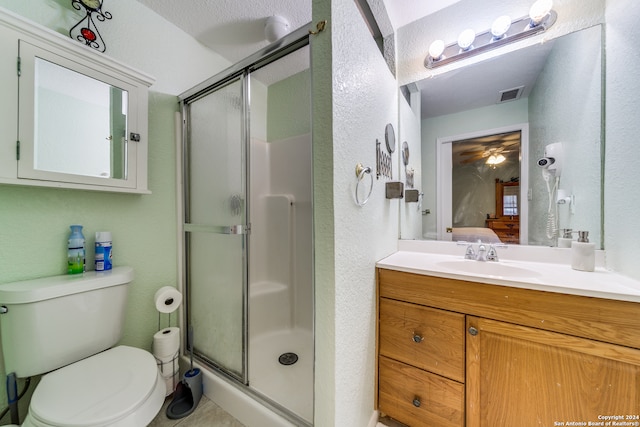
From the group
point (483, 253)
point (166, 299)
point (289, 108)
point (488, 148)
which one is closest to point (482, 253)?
point (483, 253)

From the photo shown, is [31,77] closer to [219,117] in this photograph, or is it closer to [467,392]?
[219,117]

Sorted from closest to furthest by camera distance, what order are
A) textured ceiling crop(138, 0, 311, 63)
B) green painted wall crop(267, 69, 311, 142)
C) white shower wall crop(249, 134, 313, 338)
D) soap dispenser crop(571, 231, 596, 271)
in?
soap dispenser crop(571, 231, 596, 271), textured ceiling crop(138, 0, 311, 63), green painted wall crop(267, 69, 311, 142), white shower wall crop(249, 134, 313, 338)

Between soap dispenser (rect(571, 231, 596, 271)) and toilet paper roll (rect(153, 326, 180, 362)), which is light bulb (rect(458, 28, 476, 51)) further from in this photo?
toilet paper roll (rect(153, 326, 180, 362))

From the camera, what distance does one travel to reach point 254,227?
5.74 ft

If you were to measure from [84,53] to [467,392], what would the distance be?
225 centimetres

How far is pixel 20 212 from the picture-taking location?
0.96m

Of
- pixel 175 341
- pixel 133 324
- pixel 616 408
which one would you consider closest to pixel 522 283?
pixel 616 408

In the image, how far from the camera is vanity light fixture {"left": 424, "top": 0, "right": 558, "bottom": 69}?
3.76 feet

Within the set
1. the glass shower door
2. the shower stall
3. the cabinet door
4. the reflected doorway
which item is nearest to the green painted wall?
the shower stall

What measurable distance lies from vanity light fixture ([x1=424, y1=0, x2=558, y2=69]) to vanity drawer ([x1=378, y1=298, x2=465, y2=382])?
1.49m

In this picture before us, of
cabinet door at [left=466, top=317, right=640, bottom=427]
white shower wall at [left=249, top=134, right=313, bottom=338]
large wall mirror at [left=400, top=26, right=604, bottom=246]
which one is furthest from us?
white shower wall at [left=249, top=134, right=313, bottom=338]

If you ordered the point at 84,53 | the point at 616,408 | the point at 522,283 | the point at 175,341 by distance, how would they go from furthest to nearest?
1. the point at 175,341
2. the point at 84,53
3. the point at 522,283
4. the point at 616,408

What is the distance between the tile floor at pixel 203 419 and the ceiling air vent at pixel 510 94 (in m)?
2.27

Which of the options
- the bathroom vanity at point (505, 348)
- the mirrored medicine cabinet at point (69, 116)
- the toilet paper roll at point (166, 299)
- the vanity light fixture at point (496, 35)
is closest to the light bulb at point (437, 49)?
the vanity light fixture at point (496, 35)
